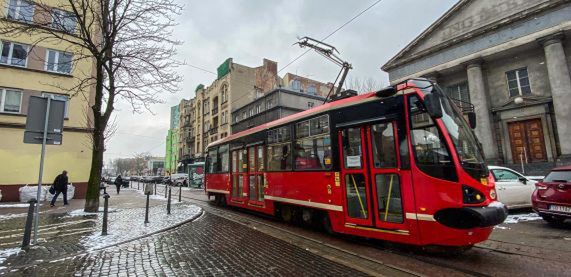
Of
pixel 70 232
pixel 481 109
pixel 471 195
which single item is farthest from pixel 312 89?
pixel 471 195

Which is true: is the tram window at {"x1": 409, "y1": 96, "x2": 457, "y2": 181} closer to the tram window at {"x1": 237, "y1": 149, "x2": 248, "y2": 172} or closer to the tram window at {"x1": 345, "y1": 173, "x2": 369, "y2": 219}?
the tram window at {"x1": 345, "y1": 173, "x2": 369, "y2": 219}

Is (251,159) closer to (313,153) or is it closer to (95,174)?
(313,153)

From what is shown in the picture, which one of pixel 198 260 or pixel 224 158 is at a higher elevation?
pixel 224 158

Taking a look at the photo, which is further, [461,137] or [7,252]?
[7,252]

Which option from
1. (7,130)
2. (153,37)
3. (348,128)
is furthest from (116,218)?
(7,130)

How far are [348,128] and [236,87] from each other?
124 feet

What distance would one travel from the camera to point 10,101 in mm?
17953

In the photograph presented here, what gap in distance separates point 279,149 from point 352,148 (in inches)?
119

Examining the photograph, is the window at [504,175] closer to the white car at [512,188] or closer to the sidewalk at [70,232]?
the white car at [512,188]

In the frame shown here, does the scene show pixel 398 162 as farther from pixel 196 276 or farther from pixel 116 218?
pixel 116 218

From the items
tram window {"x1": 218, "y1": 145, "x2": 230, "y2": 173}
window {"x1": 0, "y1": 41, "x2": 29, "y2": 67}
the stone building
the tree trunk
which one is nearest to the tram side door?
tram window {"x1": 218, "y1": 145, "x2": 230, "y2": 173}

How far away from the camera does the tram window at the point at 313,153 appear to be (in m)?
7.24

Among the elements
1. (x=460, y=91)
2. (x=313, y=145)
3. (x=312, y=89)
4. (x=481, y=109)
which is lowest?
(x=313, y=145)

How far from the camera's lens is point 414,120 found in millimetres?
5695
